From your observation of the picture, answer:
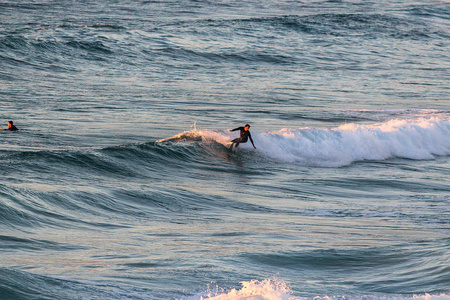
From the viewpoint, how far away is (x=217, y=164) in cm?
1839

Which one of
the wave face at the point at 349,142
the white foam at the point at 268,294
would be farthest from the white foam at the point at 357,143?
the white foam at the point at 268,294

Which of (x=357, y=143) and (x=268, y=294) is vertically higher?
(x=268, y=294)

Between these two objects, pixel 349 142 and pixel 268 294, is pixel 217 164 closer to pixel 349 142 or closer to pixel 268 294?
pixel 349 142

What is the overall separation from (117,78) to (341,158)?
45.7 feet

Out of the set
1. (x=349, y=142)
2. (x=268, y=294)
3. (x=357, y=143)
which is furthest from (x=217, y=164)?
(x=268, y=294)

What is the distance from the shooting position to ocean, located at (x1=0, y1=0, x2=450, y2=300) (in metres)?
8.62

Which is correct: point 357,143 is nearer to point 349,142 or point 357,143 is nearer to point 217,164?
point 349,142

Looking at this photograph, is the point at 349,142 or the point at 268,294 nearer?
the point at 268,294

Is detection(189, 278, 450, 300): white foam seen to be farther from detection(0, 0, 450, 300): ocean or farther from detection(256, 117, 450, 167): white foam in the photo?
detection(256, 117, 450, 167): white foam

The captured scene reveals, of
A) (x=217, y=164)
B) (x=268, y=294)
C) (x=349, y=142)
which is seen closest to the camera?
(x=268, y=294)

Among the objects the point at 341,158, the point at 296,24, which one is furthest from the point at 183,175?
the point at 296,24

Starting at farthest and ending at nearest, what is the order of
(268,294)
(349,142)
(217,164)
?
(349,142) → (217,164) → (268,294)

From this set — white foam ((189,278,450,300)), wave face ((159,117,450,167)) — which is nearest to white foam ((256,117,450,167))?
wave face ((159,117,450,167))

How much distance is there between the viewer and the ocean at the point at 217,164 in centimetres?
862
